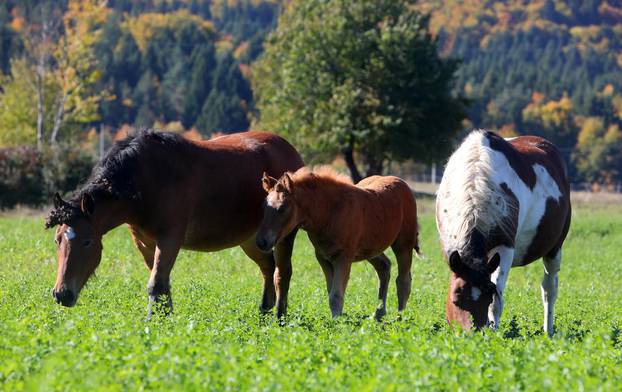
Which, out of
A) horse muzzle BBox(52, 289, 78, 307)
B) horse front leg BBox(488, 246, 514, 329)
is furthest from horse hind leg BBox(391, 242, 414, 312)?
horse muzzle BBox(52, 289, 78, 307)

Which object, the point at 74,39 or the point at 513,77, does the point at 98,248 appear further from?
the point at 513,77

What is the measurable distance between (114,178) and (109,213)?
0.38 meters

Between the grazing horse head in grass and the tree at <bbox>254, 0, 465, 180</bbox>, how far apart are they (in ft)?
123

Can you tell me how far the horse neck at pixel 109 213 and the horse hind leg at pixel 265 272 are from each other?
2.06 meters

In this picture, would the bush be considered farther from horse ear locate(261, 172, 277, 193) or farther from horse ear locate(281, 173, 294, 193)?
horse ear locate(281, 173, 294, 193)

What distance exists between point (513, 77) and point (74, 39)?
84.9 metres

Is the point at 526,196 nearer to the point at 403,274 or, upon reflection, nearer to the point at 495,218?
the point at 495,218

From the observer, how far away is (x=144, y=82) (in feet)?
379

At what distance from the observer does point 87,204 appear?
997 cm

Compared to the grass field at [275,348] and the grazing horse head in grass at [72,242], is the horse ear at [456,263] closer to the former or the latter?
the grass field at [275,348]

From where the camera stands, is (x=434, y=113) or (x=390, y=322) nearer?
(x=390, y=322)

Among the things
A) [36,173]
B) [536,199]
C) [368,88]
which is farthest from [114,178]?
[368,88]

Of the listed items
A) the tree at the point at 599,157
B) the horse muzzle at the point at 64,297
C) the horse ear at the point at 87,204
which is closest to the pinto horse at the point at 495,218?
the horse ear at the point at 87,204

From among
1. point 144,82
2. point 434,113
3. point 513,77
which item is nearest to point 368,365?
point 434,113
